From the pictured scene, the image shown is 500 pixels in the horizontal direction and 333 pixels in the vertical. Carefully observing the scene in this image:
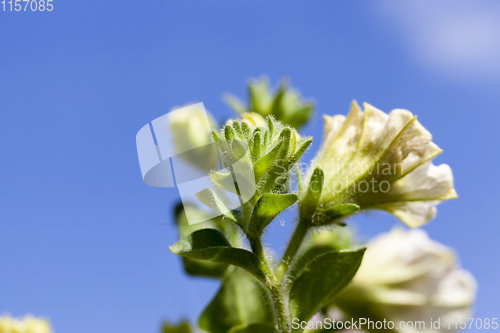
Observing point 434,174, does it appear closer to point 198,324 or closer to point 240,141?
point 240,141

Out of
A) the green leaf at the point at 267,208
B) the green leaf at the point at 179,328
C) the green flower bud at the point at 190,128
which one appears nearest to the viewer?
the green leaf at the point at 267,208

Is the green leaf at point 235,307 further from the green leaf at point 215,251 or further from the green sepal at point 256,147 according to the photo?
the green sepal at point 256,147

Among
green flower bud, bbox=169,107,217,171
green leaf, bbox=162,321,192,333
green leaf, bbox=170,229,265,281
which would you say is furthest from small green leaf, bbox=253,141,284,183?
green leaf, bbox=162,321,192,333

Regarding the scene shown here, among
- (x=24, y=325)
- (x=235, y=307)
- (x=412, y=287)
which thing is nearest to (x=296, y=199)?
(x=235, y=307)

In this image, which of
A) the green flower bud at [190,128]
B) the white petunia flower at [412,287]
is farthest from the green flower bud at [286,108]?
the white petunia flower at [412,287]

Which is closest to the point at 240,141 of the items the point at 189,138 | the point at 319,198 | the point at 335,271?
the point at 319,198

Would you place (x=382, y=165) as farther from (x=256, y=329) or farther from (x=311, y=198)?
(x=256, y=329)
